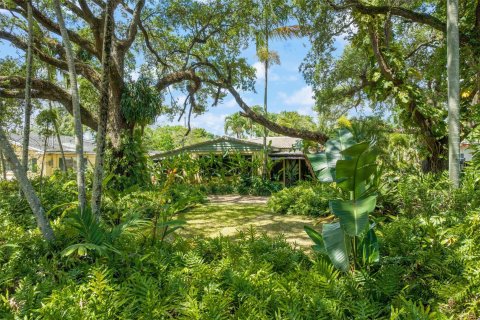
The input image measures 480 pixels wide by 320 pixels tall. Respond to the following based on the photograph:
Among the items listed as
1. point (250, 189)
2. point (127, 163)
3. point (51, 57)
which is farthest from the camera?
point (250, 189)

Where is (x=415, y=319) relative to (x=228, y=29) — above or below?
below

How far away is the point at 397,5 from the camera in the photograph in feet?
28.2

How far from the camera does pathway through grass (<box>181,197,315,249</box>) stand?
700cm

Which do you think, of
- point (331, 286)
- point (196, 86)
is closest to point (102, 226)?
point (331, 286)

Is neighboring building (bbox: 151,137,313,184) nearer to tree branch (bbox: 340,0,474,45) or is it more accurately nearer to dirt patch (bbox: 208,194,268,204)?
dirt patch (bbox: 208,194,268,204)

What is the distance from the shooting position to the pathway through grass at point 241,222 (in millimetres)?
7000

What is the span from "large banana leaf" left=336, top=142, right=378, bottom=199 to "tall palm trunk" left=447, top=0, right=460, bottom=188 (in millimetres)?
3909

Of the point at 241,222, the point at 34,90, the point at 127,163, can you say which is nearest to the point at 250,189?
the point at 127,163

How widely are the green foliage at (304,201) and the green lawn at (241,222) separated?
14.1 inches

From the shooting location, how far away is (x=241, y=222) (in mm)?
8258

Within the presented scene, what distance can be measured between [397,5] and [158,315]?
30.6ft

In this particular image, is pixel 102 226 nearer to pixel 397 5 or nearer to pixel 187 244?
pixel 187 244

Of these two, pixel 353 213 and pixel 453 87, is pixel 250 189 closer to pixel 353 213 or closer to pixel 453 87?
pixel 453 87

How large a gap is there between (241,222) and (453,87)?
5.33 meters
